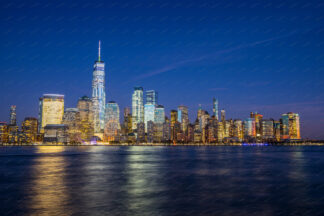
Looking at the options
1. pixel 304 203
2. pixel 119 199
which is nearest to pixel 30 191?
pixel 119 199

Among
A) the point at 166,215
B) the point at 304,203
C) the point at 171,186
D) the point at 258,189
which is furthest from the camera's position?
the point at 171,186

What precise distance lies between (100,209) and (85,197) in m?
5.27

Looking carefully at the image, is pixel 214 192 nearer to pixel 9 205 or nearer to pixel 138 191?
pixel 138 191

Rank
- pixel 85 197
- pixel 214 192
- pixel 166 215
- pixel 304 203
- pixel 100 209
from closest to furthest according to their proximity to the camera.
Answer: pixel 166 215 < pixel 100 209 < pixel 304 203 < pixel 85 197 < pixel 214 192

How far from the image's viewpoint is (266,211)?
21438 mm

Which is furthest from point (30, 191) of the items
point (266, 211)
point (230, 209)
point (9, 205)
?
point (266, 211)

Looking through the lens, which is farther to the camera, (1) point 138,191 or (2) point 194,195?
(1) point 138,191

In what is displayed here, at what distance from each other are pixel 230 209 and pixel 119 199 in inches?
376

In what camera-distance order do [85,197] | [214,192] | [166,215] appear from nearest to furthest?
[166,215] → [85,197] → [214,192]

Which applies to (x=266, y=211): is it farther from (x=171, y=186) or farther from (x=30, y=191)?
(x=30, y=191)

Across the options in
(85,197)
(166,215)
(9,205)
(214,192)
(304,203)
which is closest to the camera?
(166,215)

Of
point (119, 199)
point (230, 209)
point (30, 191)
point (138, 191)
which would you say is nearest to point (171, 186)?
point (138, 191)

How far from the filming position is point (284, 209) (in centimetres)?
2223

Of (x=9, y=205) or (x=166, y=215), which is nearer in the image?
(x=166, y=215)
